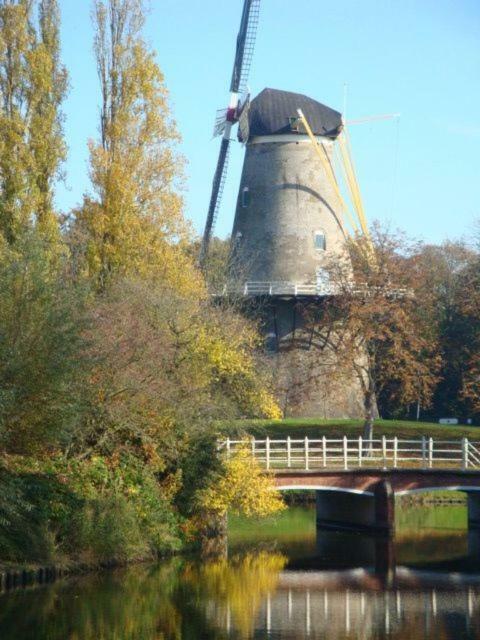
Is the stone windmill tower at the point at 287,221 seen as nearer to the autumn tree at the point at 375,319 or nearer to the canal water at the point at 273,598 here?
the autumn tree at the point at 375,319

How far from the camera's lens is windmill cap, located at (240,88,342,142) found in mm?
52906

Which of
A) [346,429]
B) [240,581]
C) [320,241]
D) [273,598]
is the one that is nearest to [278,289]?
[320,241]

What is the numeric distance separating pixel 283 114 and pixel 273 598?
1149 inches

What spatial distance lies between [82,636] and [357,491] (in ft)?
56.6

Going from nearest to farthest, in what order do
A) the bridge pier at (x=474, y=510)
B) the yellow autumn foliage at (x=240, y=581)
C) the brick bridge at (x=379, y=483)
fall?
1. the yellow autumn foliage at (x=240, y=581)
2. the brick bridge at (x=379, y=483)
3. the bridge pier at (x=474, y=510)

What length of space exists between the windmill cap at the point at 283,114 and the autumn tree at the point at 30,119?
17342 millimetres

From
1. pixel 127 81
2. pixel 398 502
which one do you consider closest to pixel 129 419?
pixel 127 81

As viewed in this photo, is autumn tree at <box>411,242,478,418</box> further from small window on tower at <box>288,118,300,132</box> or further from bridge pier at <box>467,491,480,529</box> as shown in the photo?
bridge pier at <box>467,491,480,529</box>

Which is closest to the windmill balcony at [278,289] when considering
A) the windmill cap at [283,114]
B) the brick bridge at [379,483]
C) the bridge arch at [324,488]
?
the windmill cap at [283,114]

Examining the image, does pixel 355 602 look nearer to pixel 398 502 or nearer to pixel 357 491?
pixel 357 491

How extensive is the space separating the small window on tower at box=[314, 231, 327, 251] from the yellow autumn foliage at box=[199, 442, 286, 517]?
19436mm

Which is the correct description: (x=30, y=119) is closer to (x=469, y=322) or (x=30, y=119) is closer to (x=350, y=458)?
(x=350, y=458)

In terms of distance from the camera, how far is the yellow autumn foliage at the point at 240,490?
33.3m

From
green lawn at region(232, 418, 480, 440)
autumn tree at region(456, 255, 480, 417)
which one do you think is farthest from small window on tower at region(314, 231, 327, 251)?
green lawn at region(232, 418, 480, 440)
